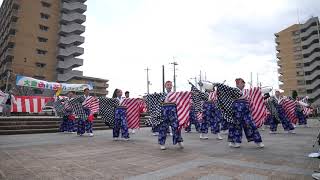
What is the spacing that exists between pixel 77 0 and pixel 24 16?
12494mm

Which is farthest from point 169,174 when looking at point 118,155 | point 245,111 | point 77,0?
point 77,0

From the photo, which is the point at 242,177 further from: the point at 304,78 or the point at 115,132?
the point at 304,78

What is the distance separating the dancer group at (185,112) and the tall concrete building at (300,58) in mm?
63386

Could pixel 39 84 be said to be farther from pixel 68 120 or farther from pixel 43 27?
pixel 43 27

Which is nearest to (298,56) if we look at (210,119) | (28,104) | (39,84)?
(39,84)

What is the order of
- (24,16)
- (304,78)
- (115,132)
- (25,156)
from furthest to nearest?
1. (304,78)
2. (24,16)
3. (115,132)
4. (25,156)

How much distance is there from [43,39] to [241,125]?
5583 cm

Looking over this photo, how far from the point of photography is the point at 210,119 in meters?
13.0

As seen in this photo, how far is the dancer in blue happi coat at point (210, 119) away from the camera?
12.7m

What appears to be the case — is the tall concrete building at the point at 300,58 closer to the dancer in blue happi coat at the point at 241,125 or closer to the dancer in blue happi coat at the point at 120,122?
the dancer in blue happi coat at the point at 120,122

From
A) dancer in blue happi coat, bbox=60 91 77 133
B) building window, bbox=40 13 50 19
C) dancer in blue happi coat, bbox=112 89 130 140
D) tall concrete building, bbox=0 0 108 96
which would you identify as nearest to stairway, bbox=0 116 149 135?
dancer in blue happi coat, bbox=60 91 77 133

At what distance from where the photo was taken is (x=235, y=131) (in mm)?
9188

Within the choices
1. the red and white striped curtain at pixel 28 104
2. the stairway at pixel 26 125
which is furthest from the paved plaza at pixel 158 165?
the red and white striped curtain at pixel 28 104

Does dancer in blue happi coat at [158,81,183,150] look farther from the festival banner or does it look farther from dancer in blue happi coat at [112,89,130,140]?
the festival banner
